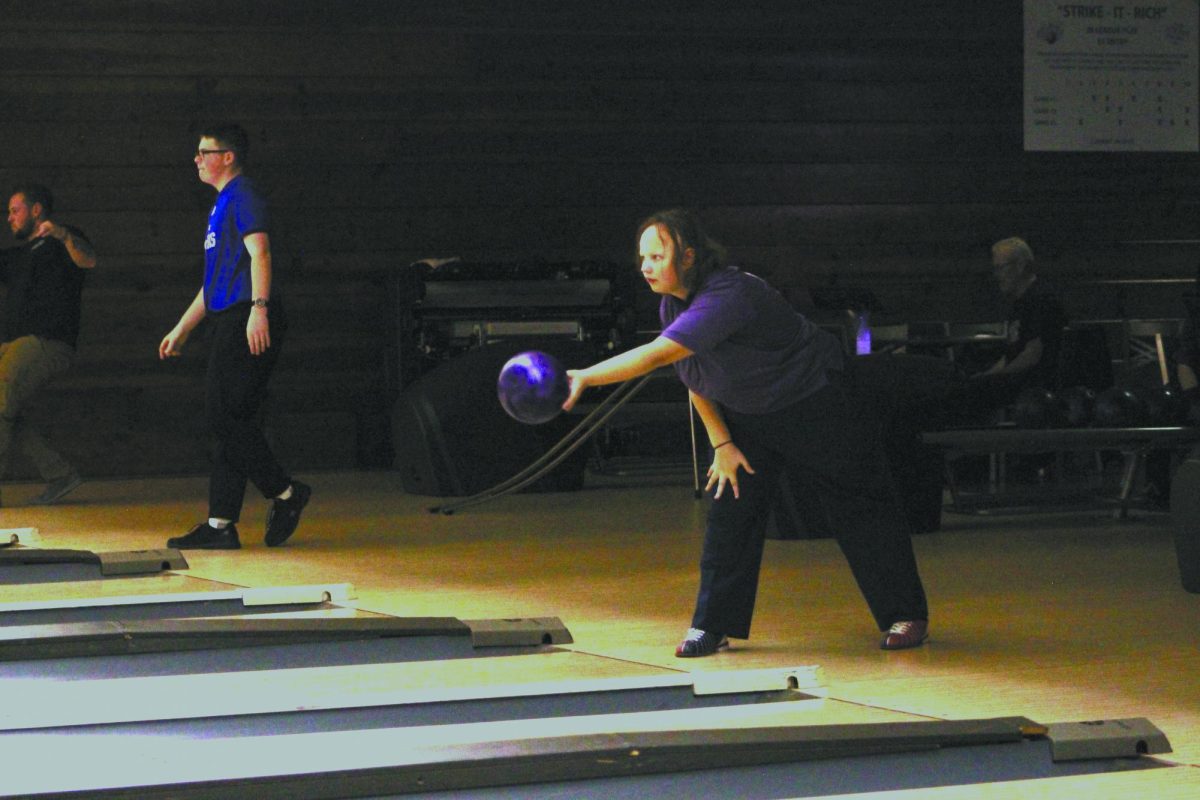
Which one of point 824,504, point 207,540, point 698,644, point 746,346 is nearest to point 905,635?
point 824,504

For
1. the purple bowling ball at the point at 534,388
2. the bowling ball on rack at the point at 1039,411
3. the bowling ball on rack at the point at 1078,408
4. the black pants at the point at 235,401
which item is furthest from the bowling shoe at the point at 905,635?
the bowling ball on rack at the point at 1078,408

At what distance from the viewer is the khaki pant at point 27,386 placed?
28.8 feet

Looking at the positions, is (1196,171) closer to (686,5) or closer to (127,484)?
(686,5)

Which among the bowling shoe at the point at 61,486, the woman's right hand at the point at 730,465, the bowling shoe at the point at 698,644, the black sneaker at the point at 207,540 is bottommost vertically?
the bowling shoe at the point at 61,486

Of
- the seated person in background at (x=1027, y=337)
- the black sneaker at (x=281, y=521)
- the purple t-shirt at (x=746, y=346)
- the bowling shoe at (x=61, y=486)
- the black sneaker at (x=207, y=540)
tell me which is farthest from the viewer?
the bowling shoe at (x=61, y=486)

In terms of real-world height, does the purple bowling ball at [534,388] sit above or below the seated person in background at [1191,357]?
above

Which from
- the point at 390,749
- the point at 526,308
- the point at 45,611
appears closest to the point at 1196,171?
the point at 526,308

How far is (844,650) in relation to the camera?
4527mm

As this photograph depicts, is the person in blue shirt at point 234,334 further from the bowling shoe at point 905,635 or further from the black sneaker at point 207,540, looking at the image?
the bowling shoe at point 905,635

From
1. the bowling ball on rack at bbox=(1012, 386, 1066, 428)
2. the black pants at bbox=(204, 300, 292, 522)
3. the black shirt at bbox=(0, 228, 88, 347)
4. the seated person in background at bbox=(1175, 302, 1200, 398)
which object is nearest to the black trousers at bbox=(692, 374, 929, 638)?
the black pants at bbox=(204, 300, 292, 522)

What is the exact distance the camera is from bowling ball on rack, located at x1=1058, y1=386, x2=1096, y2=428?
764 centimetres

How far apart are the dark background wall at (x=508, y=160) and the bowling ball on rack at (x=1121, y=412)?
374cm

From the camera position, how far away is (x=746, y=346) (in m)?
4.38

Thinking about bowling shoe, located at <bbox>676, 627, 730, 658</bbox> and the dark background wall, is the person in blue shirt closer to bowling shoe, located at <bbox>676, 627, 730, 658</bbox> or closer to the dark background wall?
bowling shoe, located at <bbox>676, 627, 730, 658</bbox>
